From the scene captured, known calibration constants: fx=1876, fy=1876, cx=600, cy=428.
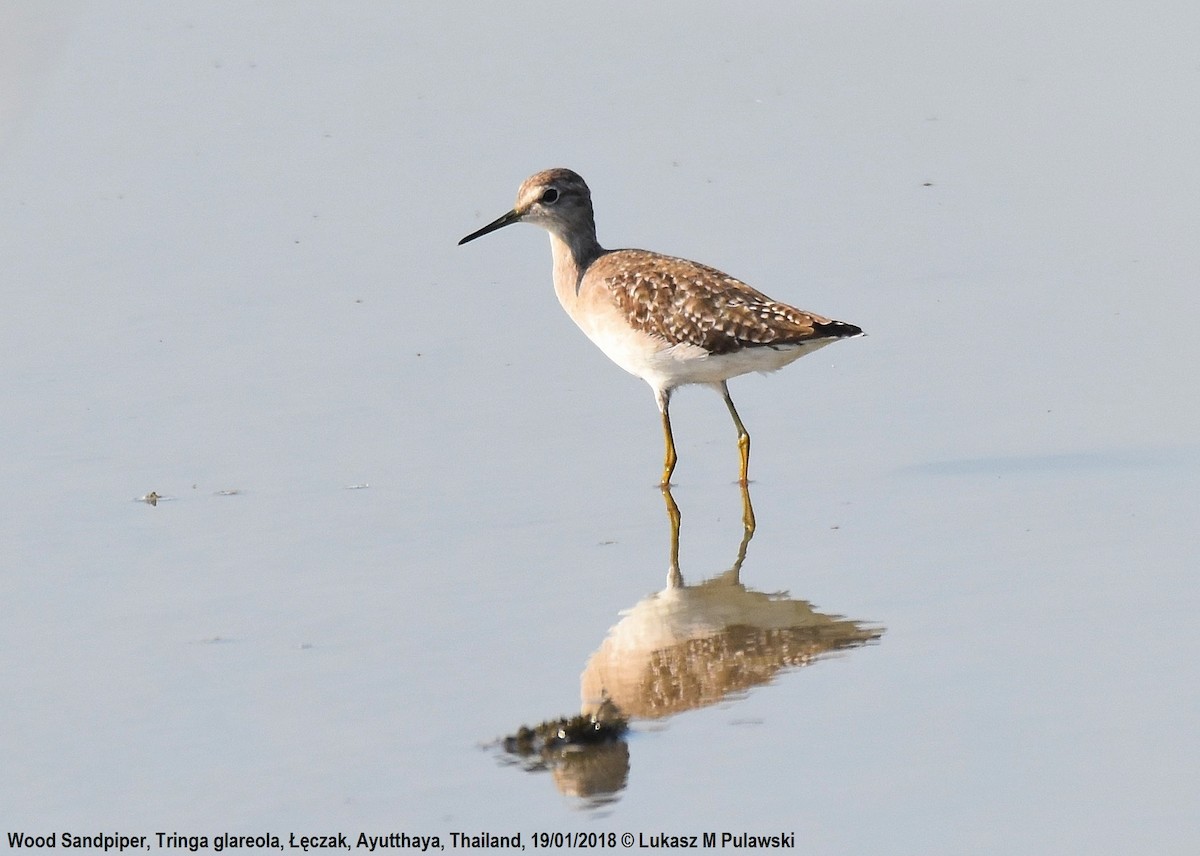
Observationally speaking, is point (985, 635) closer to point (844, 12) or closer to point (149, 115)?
point (149, 115)

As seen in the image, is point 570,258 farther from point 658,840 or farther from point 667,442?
point 658,840

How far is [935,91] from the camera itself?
49.0ft

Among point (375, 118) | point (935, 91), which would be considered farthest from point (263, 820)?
point (935, 91)

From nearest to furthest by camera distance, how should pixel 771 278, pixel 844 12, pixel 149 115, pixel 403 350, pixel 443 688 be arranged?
pixel 443 688, pixel 403 350, pixel 771 278, pixel 149 115, pixel 844 12

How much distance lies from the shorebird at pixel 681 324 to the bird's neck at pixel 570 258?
0.01 metres

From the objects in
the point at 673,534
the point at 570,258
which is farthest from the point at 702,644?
the point at 570,258

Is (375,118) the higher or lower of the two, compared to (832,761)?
higher

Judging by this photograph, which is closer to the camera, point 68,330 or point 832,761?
point 832,761

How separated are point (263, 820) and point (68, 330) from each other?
5.78m

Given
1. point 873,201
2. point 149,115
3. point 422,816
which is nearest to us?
point 422,816

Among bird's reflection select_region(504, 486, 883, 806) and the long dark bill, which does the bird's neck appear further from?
bird's reflection select_region(504, 486, 883, 806)

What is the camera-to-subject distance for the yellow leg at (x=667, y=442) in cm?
938

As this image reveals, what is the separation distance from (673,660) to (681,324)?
2.90m

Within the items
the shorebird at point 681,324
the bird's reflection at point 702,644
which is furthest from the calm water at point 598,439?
the shorebird at point 681,324
